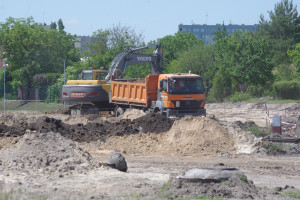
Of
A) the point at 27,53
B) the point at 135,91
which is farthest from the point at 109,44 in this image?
the point at 135,91

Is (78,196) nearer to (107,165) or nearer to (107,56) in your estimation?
(107,165)

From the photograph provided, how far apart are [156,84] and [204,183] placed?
1692 cm

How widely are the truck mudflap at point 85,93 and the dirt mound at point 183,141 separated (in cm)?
1109

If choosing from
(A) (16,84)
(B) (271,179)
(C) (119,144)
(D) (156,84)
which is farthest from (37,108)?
(B) (271,179)

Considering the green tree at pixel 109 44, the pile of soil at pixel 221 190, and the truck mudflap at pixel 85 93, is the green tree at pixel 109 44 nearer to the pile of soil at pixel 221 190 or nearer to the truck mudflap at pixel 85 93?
the truck mudflap at pixel 85 93

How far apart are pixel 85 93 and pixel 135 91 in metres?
4.85

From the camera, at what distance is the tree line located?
163 feet

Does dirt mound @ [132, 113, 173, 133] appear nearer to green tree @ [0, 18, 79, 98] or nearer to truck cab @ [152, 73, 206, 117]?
truck cab @ [152, 73, 206, 117]

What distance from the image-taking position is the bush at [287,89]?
160 feet

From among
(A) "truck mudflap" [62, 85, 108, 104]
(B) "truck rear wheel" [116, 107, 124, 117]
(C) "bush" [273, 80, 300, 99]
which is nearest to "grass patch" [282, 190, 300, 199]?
(B) "truck rear wheel" [116, 107, 124, 117]

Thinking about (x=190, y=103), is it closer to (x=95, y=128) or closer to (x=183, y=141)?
(x=95, y=128)

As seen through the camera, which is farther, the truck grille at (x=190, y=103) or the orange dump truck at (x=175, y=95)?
the truck grille at (x=190, y=103)

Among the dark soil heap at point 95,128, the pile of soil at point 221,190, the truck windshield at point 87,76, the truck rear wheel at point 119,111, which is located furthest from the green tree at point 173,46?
the pile of soil at point 221,190

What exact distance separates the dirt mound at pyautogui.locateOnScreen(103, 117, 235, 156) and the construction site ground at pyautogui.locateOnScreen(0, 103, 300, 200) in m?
0.04
